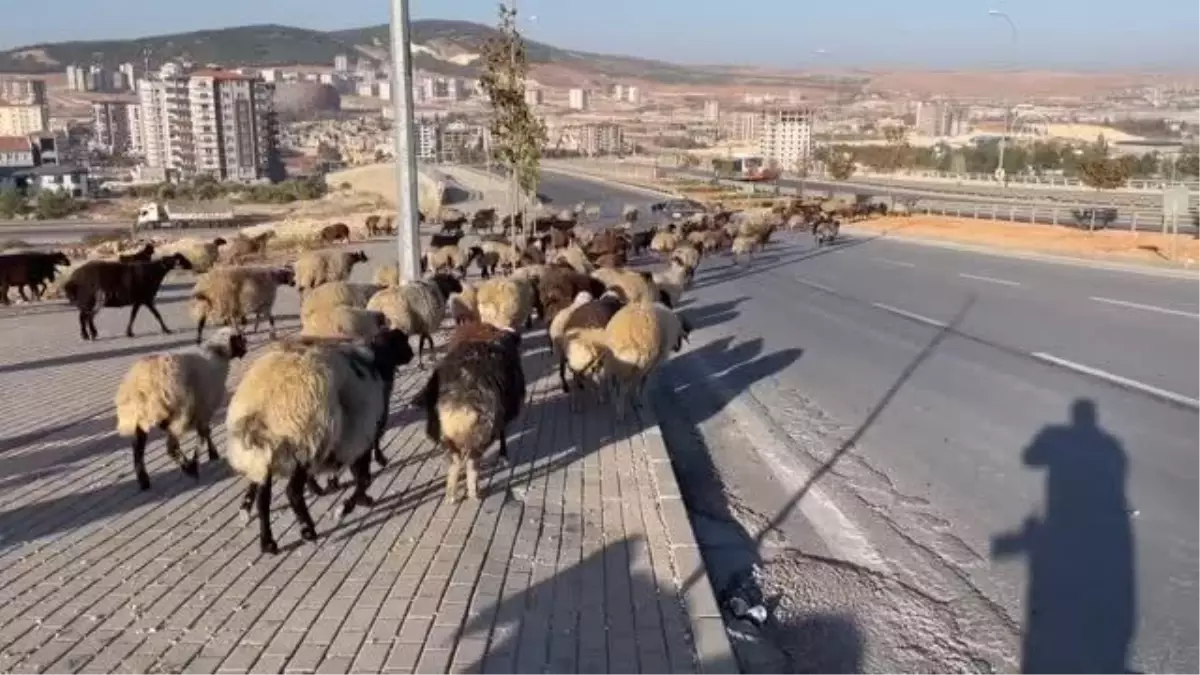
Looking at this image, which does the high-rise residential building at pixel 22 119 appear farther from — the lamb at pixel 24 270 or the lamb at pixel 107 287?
the lamb at pixel 107 287

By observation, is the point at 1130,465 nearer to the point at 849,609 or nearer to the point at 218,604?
the point at 849,609

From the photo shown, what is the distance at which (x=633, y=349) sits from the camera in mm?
10203

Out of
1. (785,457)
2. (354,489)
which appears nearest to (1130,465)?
(785,457)

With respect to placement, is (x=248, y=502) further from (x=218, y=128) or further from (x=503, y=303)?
(x=218, y=128)


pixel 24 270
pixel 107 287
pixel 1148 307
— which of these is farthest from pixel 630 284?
pixel 24 270

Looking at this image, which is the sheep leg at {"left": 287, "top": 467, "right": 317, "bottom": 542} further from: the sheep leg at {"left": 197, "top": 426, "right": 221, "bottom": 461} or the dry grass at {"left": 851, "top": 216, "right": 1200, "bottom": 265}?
the dry grass at {"left": 851, "top": 216, "right": 1200, "bottom": 265}

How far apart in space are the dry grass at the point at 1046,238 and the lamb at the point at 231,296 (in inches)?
869

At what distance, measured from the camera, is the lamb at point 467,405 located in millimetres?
7316

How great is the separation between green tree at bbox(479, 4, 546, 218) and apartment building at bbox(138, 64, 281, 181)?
10976cm

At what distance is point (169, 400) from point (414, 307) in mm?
4704

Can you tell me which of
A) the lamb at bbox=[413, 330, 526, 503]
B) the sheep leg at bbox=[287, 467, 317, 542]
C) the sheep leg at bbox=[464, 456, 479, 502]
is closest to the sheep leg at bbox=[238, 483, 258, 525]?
the sheep leg at bbox=[287, 467, 317, 542]

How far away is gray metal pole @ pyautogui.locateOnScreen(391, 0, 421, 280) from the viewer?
14673 millimetres

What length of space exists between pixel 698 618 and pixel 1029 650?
1.93 m

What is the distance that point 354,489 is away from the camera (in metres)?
7.58
